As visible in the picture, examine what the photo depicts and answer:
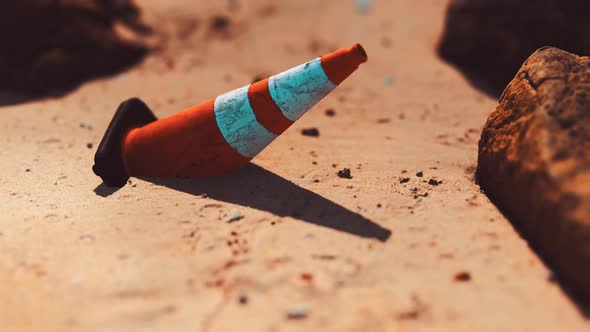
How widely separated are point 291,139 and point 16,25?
3400 mm

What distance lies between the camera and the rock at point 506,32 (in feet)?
18.7

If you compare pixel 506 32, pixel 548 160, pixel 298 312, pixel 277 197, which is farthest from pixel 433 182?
pixel 506 32

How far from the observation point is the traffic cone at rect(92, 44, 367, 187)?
3488 millimetres

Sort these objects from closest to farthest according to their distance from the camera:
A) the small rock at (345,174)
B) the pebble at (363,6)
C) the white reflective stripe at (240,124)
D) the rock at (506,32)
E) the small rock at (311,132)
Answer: the white reflective stripe at (240,124) → the small rock at (345,174) → the small rock at (311,132) → the rock at (506,32) → the pebble at (363,6)

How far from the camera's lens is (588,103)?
3094mm

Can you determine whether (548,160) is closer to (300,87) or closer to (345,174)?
(345,174)

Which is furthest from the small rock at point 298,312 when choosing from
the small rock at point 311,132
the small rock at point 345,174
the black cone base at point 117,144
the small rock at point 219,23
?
the small rock at point 219,23

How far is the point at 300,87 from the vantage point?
11.4 ft

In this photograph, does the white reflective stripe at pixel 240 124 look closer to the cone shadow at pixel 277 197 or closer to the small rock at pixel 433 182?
the cone shadow at pixel 277 197

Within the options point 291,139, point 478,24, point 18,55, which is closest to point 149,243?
point 291,139

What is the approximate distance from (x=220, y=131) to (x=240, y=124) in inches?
5.7

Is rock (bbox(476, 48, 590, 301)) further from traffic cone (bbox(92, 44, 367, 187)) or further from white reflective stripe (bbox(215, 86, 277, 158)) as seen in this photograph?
white reflective stripe (bbox(215, 86, 277, 158))

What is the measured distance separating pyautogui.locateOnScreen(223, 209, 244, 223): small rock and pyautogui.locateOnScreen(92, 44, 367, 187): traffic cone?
0.53 metres

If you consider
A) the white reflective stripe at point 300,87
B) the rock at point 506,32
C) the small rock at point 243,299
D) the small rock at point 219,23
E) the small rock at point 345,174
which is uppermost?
the small rock at point 219,23
